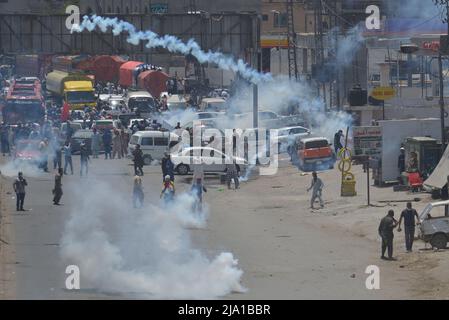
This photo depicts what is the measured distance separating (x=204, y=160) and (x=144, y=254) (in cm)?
1959

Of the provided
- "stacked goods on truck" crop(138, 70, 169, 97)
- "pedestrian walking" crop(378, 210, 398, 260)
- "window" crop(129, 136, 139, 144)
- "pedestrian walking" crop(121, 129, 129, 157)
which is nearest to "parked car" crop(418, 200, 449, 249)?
"pedestrian walking" crop(378, 210, 398, 260)

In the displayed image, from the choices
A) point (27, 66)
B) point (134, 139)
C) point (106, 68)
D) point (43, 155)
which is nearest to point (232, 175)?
point (134, 139)

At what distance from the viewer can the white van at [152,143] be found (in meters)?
55.8

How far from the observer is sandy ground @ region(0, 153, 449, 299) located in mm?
27703

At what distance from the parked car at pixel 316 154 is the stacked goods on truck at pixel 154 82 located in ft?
106

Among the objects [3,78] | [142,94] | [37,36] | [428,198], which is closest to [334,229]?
[428,198]

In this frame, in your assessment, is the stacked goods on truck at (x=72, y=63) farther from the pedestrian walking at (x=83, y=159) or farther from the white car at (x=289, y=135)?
the pedestrian walking at (x=83, y=159)

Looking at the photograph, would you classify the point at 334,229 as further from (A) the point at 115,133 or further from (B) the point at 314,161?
(A) the point at 115,133

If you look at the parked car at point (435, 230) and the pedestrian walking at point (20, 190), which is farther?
the pedestrian walking at point (20, 190)

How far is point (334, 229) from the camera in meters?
37.0

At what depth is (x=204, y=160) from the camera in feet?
167

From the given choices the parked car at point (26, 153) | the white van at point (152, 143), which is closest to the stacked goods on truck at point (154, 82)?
the white van at point (152, 143)

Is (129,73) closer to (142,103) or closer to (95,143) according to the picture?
(142,103)
